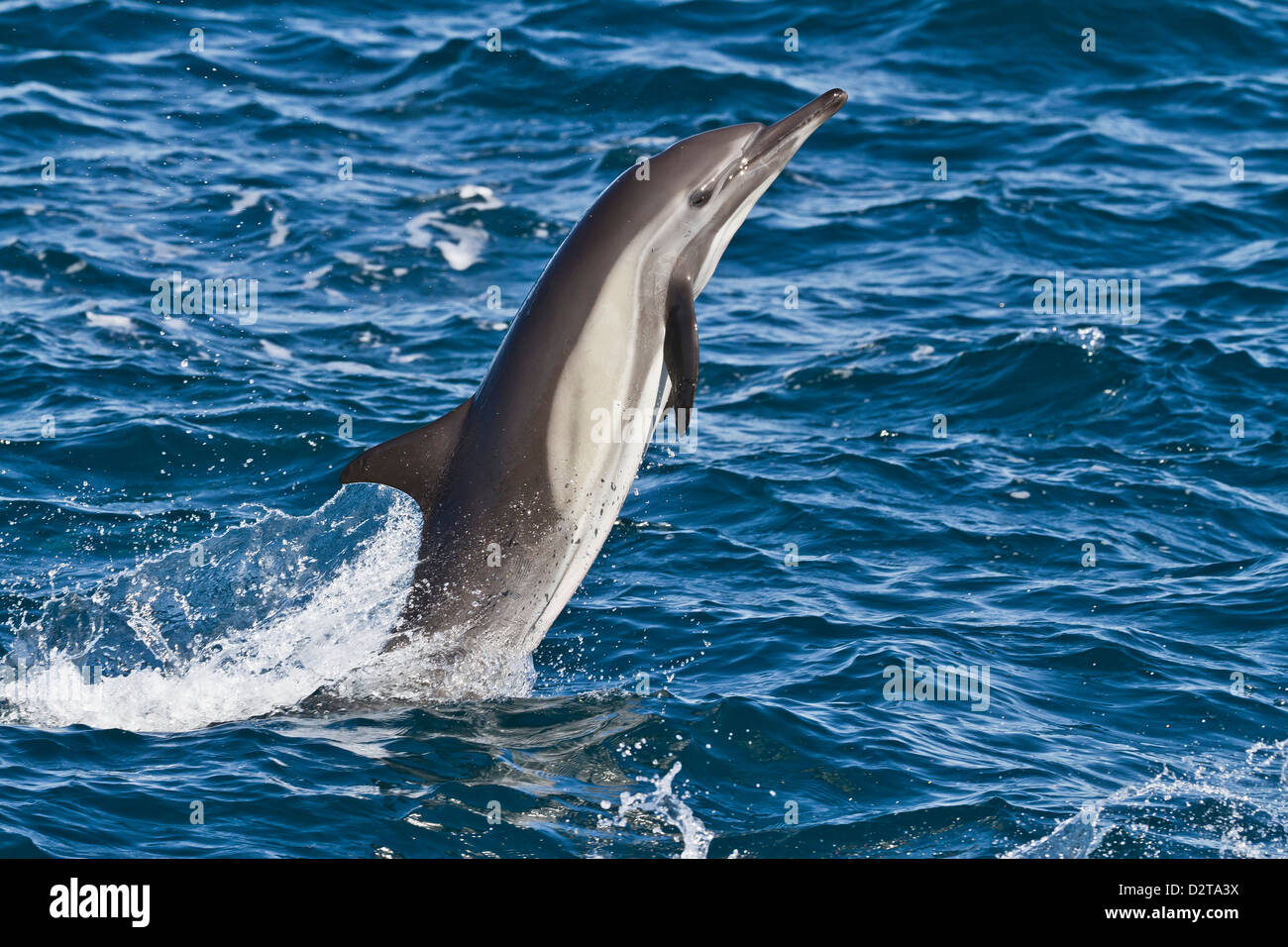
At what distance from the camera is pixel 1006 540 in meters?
13.1

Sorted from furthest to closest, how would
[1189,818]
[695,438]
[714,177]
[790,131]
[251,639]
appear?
1. [695,438]
2. [251,639]
3. [790,131]
4. [714,177]
5. [1189,818]

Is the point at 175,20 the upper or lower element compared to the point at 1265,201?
upper

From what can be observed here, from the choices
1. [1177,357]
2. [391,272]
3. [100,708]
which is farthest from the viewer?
[391,272]

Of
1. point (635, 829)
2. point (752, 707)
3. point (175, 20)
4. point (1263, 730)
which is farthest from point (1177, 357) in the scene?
point (175, 20)

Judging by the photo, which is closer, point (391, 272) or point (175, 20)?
point (391, 272)

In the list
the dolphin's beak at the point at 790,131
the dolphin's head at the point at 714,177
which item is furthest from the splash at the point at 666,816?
the dolphin's beak at the point at 790,131

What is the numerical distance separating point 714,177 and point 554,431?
1978 millimetres

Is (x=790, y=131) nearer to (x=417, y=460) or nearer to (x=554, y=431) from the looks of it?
(x=554, y=431)

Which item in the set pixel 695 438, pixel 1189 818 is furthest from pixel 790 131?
pixel 695 438

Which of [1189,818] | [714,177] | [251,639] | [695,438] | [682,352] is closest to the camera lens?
[1189,818]

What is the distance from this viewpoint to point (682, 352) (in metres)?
9.40

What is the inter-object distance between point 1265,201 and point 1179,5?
6.44 meters

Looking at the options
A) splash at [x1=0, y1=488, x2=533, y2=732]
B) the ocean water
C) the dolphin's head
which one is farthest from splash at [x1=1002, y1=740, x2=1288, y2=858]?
the dolphin's head
